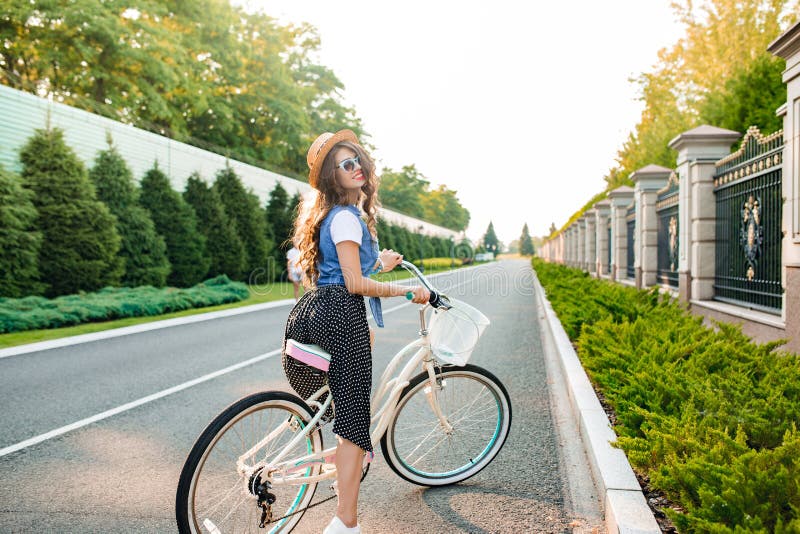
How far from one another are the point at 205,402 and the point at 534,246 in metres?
184

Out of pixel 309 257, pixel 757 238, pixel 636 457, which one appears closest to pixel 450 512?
pixel 636 457

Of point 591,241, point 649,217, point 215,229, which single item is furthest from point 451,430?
point 215,229

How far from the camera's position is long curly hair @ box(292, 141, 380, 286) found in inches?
115

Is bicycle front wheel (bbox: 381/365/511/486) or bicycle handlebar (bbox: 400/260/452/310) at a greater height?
bicycle handlebar (bbox: 400/260/452/310)

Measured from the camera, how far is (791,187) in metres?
5.90

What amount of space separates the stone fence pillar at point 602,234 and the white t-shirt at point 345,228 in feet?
58.7

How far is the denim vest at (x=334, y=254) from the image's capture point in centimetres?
286

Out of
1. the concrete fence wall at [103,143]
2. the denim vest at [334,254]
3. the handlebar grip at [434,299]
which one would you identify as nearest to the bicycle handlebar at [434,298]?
the handlebar grip at [434,299]

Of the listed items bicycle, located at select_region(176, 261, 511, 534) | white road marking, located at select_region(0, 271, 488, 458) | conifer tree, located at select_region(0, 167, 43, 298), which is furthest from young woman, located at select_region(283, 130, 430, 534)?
conifer tree, located at select_region(0, 167, 43, 298)

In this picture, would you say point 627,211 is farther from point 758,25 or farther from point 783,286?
point 758,25

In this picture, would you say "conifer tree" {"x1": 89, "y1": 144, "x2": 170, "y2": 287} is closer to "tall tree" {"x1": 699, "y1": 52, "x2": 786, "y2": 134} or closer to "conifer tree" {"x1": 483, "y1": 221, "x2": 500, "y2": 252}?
"tall tree" {"x1": 699, "y1": 52, "x2": 786, "y2": 134}

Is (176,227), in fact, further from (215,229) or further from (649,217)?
(649,217)

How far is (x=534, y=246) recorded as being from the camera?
603ft

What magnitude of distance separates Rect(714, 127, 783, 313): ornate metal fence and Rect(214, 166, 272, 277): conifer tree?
20.5 m
